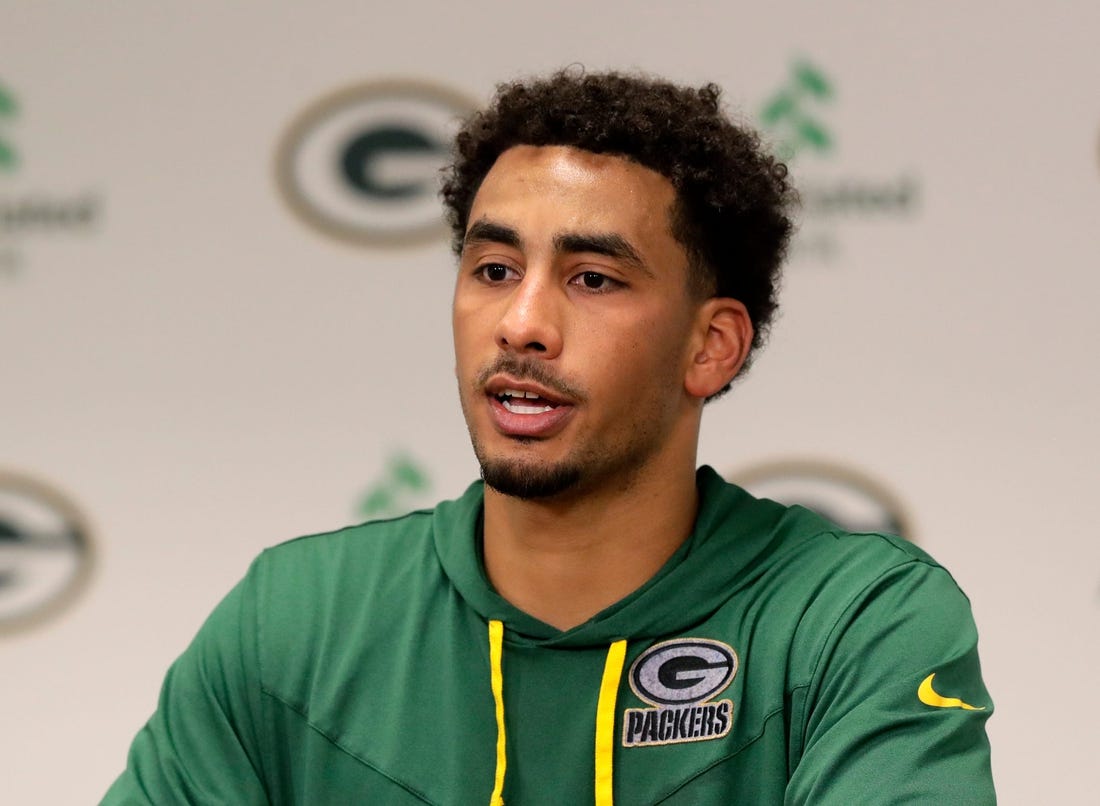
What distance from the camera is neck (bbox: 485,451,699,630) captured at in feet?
5.85

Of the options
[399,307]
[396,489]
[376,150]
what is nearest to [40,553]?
[396,489]

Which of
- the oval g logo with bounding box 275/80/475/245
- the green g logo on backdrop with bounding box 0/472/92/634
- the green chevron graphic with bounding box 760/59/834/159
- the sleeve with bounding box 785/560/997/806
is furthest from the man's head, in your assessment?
the green g logo on backdrop with bounding box 0/472/92/634

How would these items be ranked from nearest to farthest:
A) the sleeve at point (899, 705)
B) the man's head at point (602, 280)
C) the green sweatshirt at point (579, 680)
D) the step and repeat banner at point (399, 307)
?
the sleeve at point (899, 705)
the green sweatshirt at point (579, 680)
the man's head at point (602, 280)
the step and repeat banner at point (399, 307)

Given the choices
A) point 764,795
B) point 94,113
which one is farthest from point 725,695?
point 94,113

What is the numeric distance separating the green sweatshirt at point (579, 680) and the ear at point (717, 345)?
121 mm

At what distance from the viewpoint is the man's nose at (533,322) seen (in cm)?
168

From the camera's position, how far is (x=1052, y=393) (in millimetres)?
2676

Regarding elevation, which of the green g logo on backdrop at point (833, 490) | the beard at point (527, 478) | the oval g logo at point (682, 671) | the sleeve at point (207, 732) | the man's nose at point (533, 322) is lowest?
the sleeve at point (207, 732)

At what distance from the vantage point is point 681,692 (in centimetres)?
169

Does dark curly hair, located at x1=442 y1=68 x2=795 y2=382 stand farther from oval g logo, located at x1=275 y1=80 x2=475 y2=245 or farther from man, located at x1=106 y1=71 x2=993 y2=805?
oval g logo, located at x1=275 y1=80 x2=475 y2=245

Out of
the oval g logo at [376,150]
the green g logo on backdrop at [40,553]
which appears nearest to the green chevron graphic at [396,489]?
the oval g logo at [376,150]

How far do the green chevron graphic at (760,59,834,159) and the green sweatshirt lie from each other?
101cm

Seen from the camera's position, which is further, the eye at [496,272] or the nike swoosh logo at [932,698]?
the eye at [496,272]

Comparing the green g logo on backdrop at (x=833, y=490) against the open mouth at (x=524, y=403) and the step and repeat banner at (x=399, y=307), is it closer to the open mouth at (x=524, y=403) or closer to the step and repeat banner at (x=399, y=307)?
the step and repeat banner at (x=399, y=307)
